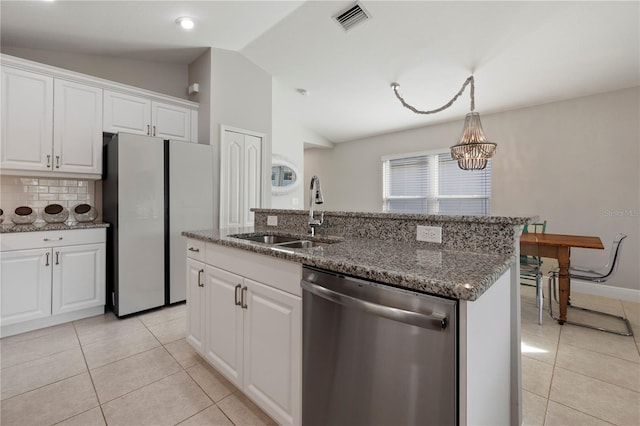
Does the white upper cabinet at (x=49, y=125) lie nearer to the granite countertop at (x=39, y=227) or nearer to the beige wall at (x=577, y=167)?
the granite countertop at (x=39, y=227)

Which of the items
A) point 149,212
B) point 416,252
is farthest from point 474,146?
point 149,212

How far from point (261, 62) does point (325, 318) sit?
12.3 ft

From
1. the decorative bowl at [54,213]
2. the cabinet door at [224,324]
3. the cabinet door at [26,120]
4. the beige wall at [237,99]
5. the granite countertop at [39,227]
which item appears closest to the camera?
the cabinet door at [224,324]

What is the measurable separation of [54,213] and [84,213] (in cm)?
23

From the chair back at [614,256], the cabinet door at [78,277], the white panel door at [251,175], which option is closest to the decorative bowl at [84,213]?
the cabinet door at [78,277]

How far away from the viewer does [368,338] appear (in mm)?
982

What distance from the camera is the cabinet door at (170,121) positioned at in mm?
3256

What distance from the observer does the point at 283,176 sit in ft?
17.4

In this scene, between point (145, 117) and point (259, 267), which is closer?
point (259, 267)

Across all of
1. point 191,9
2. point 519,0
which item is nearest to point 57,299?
point 191,9

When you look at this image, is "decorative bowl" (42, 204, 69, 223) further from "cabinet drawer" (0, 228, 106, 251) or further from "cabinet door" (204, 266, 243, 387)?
"cabinet door" (204, 266, 243, 387)

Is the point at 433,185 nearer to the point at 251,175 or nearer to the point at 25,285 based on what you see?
the point at 251,175

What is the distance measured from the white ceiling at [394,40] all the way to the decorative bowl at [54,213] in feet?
5.34

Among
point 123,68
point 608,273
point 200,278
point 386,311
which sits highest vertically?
point 123,68
